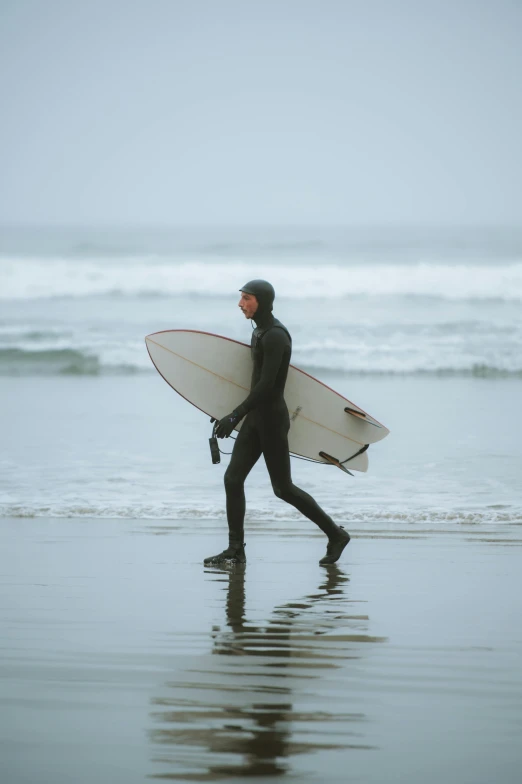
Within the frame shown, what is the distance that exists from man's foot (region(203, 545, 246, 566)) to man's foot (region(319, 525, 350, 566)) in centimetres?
44

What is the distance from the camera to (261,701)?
2.96m

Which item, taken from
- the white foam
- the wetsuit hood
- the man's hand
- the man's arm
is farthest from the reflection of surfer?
the white foam

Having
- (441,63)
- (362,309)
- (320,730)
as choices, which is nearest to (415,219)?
(362,309)

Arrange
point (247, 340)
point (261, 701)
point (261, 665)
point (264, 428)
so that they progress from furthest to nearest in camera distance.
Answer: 1. point (247, 340)
2. point (264, 428)
3. point (261, 665)
4. point (261, 701)

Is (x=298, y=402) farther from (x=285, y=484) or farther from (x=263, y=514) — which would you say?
(x=263, y=514)

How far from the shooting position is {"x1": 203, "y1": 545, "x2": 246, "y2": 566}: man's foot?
5195mm

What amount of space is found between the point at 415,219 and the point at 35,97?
228 feet

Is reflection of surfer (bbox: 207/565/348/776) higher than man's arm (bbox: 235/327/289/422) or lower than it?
lower

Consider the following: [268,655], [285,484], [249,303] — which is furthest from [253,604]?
[249,303]

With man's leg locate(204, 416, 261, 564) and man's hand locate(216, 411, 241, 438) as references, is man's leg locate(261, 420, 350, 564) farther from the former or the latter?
man's hand locate(216, 411, 241, 438)

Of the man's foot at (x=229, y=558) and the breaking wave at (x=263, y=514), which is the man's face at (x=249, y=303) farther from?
the breaking wave at (x=263, y=514)

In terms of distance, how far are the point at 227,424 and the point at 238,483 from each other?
0.34m

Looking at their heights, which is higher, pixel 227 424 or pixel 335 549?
pixel 227 424

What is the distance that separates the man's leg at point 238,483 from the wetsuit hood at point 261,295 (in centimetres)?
57
